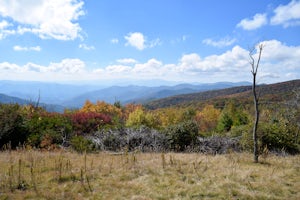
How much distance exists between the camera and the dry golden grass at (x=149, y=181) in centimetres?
558

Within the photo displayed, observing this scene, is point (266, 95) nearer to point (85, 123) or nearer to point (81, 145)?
point (85, 123)

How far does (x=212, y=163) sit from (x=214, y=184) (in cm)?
237

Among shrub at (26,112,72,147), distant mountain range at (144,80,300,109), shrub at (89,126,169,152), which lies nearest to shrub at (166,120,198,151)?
shrub at (89,126,169,152)

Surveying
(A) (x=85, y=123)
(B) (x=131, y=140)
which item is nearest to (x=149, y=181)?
(B) (x=131, y=140)

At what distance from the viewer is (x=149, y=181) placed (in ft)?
21.1

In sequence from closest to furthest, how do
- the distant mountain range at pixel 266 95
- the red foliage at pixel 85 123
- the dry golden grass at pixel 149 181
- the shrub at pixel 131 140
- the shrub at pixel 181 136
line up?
the dry golden grass at pixel 149 181
the shrub at pixel 131 140
the shrub at pixel 181 136
the red foliage at pixel 85 123
the distant mountain range at pixel 266 95

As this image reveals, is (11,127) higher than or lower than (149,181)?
higher

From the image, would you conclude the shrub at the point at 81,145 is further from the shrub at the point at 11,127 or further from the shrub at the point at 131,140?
the shrub at the point at 11,127

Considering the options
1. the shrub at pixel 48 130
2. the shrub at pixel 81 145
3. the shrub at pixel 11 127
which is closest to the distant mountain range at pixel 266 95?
the shrub at pixel 81 145

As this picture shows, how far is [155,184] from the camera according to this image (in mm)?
6242

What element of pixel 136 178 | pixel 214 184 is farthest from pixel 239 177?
pixel 136 178

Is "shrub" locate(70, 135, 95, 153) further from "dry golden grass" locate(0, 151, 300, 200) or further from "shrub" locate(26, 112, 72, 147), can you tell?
"dry golden grass" locate(0, 151, 300, 200)

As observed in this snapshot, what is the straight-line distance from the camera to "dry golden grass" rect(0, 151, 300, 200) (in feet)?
18.3

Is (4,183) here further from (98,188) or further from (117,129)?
(117,129)
